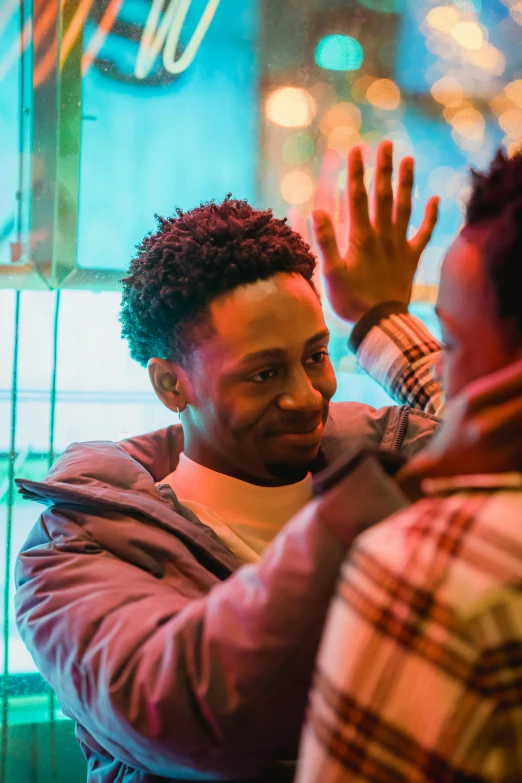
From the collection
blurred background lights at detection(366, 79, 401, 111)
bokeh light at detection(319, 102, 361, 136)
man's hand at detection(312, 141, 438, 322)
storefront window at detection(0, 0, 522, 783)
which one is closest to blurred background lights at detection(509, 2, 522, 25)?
storefront window at detection(0, 0, 522, 783)

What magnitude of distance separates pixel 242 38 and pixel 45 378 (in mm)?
943

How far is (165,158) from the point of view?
1785mm

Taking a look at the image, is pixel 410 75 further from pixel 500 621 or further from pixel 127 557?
pixel 500 621

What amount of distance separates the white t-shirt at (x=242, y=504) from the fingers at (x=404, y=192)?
435mm

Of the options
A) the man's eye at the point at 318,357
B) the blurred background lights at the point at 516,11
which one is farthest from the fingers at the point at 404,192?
the blurred background lights at the point at 516,11

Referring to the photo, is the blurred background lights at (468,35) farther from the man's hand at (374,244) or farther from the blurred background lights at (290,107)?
the man's hand at (374,244)

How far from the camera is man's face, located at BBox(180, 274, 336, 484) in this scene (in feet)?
3.64

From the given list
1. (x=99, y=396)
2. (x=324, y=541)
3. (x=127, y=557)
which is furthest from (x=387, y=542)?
(x=99, y=396)

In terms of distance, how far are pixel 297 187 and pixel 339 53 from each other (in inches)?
13.6

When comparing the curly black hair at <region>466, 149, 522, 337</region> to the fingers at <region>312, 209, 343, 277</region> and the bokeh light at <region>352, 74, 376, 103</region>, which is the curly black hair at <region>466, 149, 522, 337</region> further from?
the bokeh light at <region>352, 74, 376, 103</region>

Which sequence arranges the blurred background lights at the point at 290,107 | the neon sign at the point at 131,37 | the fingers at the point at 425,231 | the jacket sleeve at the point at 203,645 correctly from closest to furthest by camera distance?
the jacket sleeve at the point at 203,645, the fingers at the point at 425,231, the neon sign at the point at 131,37, the blurred background lights at the point at 290,107

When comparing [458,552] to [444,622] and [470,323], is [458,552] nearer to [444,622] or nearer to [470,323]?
[444,622]

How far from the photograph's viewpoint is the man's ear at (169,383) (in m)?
1.23

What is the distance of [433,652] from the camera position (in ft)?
1.51
